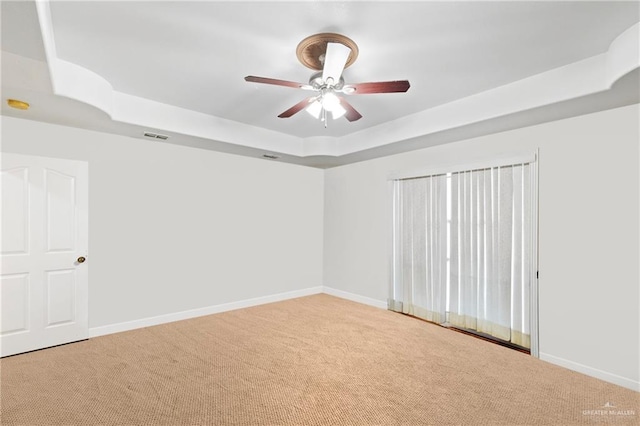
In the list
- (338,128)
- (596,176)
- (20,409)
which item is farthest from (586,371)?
(20,409)

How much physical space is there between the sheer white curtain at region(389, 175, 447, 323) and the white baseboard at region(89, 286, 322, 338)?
1705mm

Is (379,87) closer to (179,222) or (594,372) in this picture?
(594,372)

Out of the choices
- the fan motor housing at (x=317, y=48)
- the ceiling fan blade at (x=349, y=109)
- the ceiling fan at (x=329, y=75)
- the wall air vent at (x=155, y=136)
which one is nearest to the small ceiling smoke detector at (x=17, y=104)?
the wall air vent at (x=155, y=136)

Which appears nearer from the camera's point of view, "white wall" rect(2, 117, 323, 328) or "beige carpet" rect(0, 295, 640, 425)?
"beige carpet" rect(0, 295, 640, 425)

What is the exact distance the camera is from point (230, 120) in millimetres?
4129

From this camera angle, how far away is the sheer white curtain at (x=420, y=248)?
13.7ft

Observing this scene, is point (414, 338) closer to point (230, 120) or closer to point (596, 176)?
point (596, 176)

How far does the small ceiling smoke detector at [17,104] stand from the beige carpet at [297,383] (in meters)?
2.38

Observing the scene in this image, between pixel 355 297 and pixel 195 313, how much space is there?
252 cm

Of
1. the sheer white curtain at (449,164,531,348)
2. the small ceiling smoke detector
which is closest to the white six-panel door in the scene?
the small ceiling smoke detector

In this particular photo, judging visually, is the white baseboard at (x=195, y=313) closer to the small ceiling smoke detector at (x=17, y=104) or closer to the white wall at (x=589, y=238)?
the small ceiling smoke detector at (x=17, y=104)

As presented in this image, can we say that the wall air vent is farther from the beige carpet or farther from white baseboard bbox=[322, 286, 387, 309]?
white baseboard bbox=[322, 286, 387, 309]

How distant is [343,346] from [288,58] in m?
2.89

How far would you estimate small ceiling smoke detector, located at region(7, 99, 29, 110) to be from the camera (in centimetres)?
275
